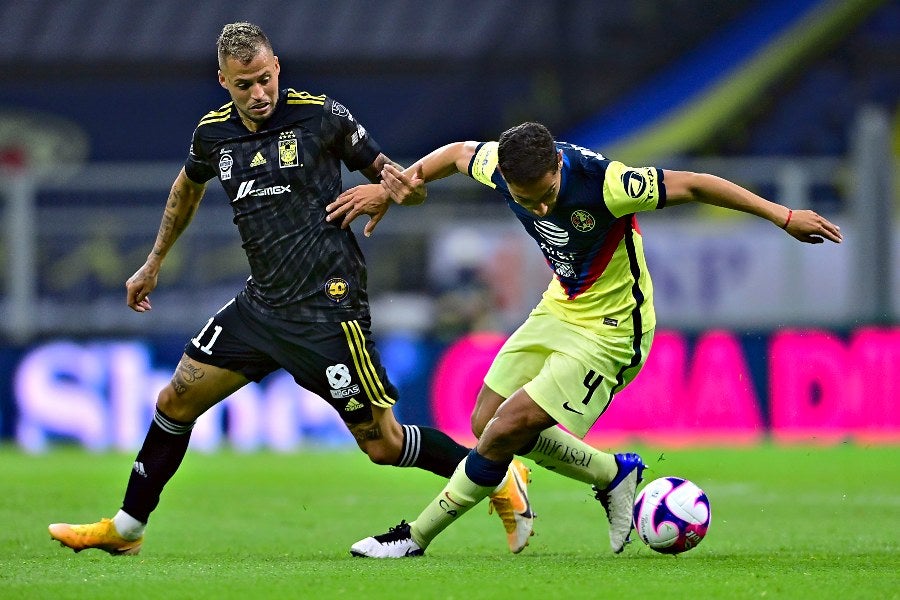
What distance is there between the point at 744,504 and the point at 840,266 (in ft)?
17.3

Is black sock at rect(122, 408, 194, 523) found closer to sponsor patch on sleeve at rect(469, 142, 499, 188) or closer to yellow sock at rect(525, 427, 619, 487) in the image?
yellow sock at rect(525, 427, 619, 487)

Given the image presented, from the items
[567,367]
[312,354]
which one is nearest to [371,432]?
[312,354]

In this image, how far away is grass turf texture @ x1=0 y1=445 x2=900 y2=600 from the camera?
5676 mm

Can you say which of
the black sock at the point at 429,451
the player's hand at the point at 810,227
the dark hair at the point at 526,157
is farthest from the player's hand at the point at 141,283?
the player's hand at the point at 810,227

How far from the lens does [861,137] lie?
14266mm

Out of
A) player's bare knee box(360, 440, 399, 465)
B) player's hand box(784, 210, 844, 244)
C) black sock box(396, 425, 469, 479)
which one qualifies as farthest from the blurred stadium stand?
player's hand box(784, 210, 844, 244)

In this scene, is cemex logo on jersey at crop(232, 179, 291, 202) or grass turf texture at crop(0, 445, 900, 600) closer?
grass turf texture at crop(0, 445, 900, 600)

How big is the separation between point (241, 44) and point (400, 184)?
33.3 inches

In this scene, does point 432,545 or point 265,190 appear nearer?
point 265,190

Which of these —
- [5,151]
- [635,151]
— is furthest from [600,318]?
[5,151]

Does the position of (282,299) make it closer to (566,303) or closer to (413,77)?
(566,303)

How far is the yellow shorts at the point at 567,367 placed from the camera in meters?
6.58

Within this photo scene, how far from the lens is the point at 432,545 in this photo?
296 inches

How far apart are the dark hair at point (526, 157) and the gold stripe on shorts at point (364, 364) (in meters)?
0.98
